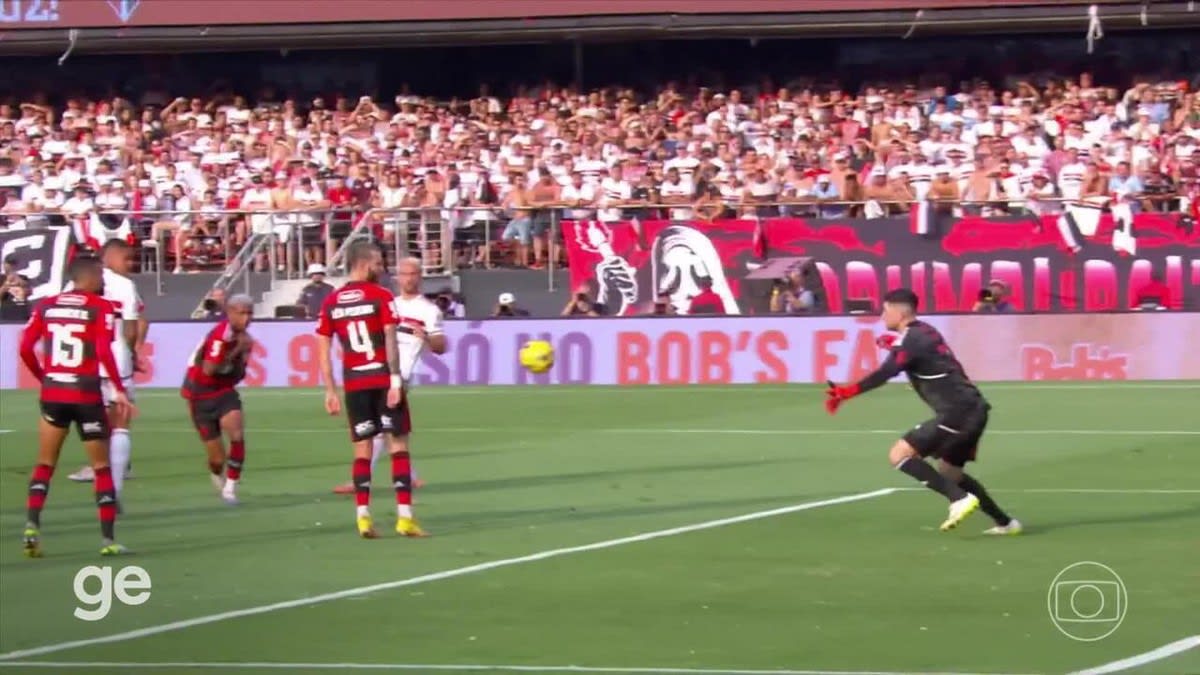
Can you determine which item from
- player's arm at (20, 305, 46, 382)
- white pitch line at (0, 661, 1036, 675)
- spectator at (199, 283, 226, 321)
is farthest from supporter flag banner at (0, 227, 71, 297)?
white pitch line at (0, 661, 1036, 675)

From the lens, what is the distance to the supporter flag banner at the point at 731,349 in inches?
1069

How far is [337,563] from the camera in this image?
12719mm

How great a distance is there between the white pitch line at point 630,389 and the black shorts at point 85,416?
13985mm

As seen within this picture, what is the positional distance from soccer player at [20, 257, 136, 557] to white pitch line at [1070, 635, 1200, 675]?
6.63m

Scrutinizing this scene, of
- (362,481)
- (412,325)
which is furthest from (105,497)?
(412,325)

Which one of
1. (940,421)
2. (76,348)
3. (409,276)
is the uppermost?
(409,276)

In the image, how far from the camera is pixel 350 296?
13.8m

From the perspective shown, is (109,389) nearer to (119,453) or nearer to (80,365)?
(119,453)

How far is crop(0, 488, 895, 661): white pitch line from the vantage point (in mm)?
10148

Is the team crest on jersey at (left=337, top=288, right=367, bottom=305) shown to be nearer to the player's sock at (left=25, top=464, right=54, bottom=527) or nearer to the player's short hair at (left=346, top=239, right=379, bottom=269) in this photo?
the player's short hair at (left=346, top=239, right=379, bottom=269)

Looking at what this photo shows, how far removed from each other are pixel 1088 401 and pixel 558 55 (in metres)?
17.8

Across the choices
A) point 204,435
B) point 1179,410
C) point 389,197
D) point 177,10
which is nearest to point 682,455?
point 204,435

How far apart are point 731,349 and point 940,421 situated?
47.5ft

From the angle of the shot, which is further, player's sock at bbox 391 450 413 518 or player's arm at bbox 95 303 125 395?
player's sock at bbox 391 450 413 518
